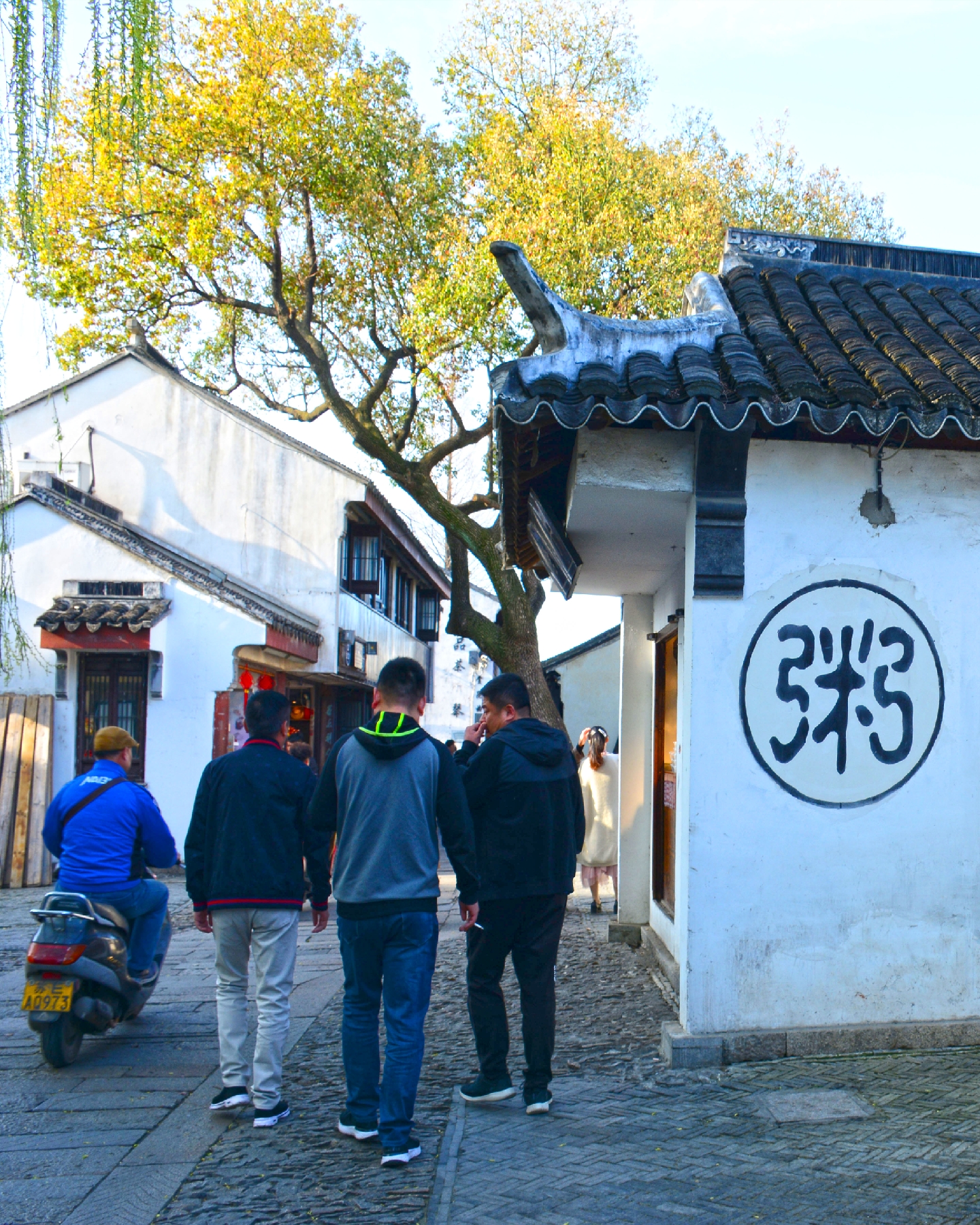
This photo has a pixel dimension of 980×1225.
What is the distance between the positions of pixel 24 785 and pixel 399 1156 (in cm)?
1138

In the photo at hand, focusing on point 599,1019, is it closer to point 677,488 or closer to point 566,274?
point 677,488

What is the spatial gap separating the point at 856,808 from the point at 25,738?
1168cm

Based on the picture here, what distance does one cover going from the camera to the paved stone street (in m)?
4.05

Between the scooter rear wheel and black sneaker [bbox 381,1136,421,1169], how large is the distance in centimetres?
225

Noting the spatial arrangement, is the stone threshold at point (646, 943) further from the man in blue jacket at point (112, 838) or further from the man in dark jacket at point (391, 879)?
the man in blue jacket at point (112, 838)

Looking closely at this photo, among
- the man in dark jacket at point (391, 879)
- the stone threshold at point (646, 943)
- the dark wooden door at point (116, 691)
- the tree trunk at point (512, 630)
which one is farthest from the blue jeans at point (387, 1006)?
the tree trunk at point (512, 630)

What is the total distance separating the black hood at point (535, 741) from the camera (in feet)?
17.4

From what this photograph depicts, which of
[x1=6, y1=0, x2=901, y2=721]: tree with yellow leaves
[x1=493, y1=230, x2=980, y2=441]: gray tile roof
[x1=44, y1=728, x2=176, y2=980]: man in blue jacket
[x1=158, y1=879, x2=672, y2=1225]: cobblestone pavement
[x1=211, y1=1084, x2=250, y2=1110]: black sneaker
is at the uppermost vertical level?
[x1=6, y1=0, x2=901, y2=721]: tree with yellow leaves

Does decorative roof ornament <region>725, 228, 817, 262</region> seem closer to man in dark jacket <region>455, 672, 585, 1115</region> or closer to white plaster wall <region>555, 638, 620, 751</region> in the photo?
man in dark jacket <region>455, 672, 585, 1115</region>

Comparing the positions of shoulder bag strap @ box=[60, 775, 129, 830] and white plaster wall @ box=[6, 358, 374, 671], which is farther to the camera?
white plaster wall @ box=[6, 358, 374, 671]

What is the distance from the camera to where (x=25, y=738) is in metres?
14.5

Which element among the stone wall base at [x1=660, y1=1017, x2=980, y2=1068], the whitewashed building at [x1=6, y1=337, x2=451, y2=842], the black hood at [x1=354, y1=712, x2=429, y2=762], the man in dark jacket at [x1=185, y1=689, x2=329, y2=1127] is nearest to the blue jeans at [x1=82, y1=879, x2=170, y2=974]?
the man in dark jacket at [x1=185, y1=689, x2=329, y2=1127]

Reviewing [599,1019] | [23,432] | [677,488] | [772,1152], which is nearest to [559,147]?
[23,432]

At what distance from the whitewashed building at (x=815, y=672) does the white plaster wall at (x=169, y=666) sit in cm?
979
